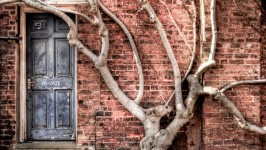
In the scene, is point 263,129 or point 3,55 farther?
point 3,55

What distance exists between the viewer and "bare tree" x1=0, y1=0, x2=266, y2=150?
5402mm

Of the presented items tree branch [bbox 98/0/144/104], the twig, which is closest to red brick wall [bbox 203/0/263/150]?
the twig

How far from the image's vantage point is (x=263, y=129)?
18.0 ft

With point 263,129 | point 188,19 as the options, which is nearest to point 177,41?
point 188,19

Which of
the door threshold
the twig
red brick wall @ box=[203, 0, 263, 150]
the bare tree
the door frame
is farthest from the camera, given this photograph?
the door frame

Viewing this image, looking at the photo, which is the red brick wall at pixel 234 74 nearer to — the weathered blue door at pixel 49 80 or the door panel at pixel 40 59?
the weathered blue door at pixel 49 80

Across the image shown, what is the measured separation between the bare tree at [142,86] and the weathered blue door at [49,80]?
0.57m

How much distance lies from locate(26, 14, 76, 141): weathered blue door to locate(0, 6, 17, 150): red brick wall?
0.89 ft

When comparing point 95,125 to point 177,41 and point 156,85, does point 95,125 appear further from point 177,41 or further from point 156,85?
point 177,41

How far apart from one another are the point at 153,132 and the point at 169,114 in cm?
46

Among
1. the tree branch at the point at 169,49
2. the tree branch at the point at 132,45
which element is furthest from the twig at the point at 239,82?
the tree branch at the point at 132,45

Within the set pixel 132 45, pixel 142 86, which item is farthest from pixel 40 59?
pixel 142 86

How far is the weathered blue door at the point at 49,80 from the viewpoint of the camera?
6008mm

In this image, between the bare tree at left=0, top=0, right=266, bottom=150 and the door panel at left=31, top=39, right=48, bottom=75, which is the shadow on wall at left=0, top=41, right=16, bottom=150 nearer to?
the door panel at left=31, top=39, right=48, bottom=75
